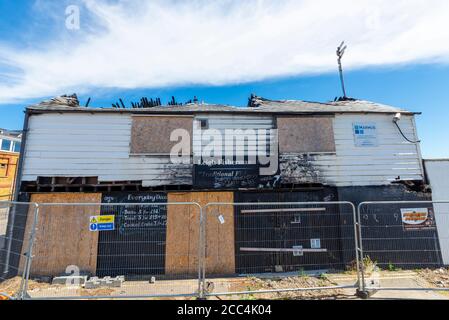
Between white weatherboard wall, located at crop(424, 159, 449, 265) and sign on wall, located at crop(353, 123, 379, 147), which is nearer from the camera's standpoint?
white weatherboard wall, located at crop(424, 159, 449, 265)

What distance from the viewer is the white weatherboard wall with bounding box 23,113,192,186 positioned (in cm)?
818

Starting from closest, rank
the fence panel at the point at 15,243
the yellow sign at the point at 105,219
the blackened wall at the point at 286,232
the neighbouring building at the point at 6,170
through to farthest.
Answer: the fence panel at the point at 15,243 < the yellow sign at the point at 105,219 < the blackened wall at the point at 286,232 < the neighbouring building at the point at 6,170

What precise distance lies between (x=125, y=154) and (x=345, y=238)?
28.4 ft

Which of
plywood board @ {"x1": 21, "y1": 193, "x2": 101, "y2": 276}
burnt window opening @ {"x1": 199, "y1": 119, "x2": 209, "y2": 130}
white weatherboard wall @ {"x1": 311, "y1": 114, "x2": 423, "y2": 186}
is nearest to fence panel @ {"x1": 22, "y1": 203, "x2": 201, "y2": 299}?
plywood board @ {"x1": 21, "y1": 193, "x2": 101, "y2": 276}

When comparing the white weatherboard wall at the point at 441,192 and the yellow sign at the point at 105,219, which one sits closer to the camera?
the yellow sign at the point at 105,219

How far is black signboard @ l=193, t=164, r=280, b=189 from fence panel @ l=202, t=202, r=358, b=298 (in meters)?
0.79

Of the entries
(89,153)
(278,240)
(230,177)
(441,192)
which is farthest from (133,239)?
(441,192)

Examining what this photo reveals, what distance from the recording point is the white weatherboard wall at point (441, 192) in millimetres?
8414

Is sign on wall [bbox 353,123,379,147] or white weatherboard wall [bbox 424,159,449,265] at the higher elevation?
sign on wall [bbox 353,123,379,147]

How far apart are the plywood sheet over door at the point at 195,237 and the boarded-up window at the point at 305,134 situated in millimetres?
3137

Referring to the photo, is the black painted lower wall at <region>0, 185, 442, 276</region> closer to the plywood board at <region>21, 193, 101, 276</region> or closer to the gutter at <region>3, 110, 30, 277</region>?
the gutter at <region>3, 110, 30, 277</region>

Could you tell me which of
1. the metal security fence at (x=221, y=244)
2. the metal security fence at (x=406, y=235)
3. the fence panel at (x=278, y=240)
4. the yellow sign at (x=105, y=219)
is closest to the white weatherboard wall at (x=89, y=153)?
the metal security fence at (x=221, y=244)

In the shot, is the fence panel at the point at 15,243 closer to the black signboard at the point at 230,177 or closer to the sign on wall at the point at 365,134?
the black signboard at the point at 230,177

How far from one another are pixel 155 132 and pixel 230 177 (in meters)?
3.35
